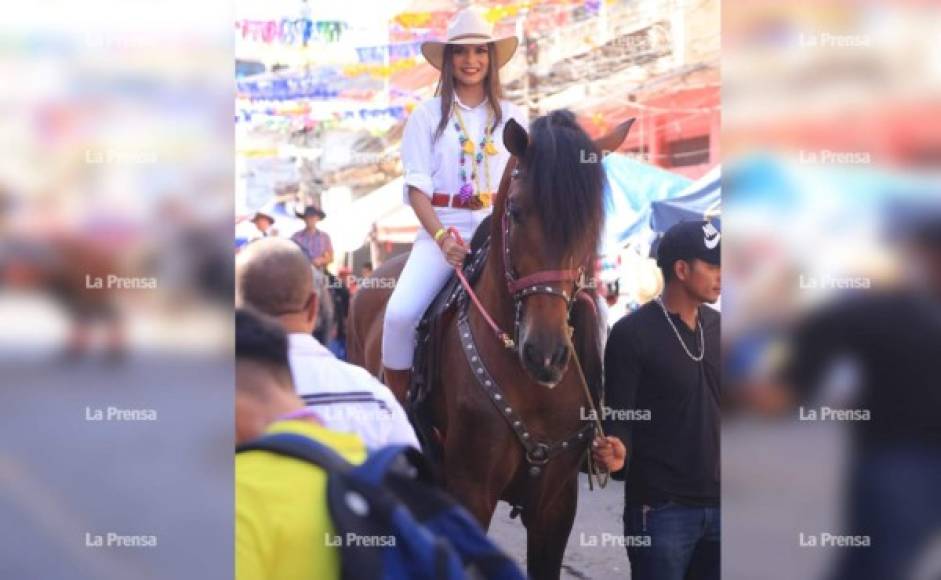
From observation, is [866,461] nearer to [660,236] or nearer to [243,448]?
[660,236]

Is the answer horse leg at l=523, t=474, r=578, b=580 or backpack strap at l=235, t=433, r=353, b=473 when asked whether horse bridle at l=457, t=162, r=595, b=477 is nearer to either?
horse leg at l=523, t=474, r=578, b=580

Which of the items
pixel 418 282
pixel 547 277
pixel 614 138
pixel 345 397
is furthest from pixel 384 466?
pixel 418 282

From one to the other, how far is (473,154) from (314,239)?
71 centimetres

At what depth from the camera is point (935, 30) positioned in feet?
11.9

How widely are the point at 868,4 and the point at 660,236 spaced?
98cm

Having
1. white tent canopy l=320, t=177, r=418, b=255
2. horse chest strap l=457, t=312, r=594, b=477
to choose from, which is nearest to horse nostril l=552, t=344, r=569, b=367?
horse chest strap l=457, t=312, r=594, b=477

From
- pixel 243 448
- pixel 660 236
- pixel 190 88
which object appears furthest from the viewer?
pixel 660 236

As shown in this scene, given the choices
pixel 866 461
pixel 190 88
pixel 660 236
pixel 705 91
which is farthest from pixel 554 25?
pixel 866 461

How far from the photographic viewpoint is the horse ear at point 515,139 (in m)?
3.74

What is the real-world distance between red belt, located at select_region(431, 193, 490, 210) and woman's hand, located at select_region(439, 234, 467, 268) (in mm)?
134

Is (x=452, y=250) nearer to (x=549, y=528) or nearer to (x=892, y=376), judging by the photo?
(x=549, y=528)

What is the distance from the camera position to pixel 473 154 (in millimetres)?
4070

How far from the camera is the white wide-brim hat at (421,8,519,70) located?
148 inches

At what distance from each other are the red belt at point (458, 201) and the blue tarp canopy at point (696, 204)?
24.4 inches
